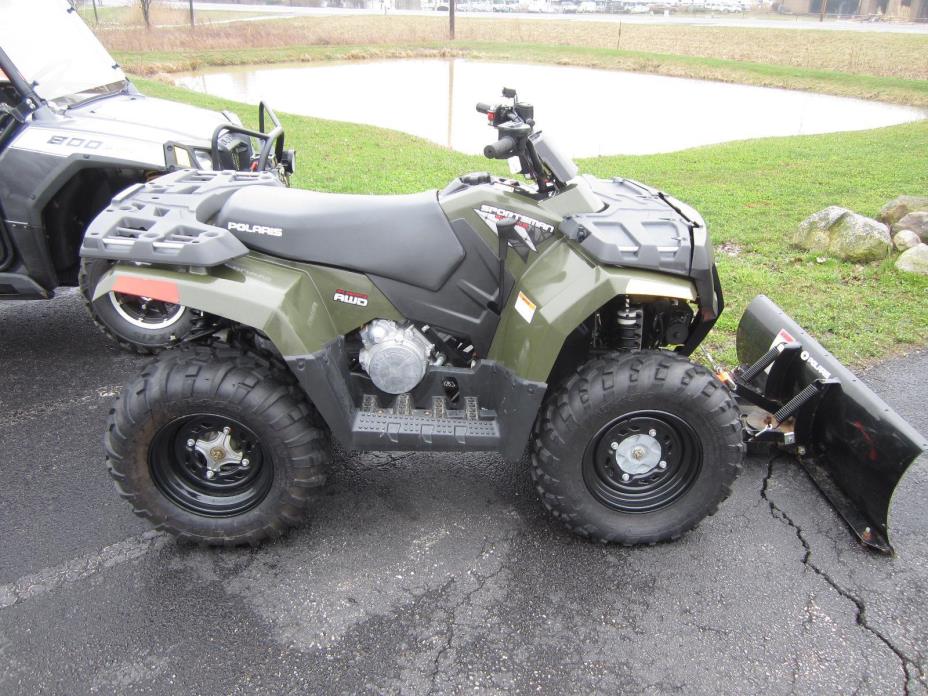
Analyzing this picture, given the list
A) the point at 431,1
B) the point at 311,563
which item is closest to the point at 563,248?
the point at 311,563

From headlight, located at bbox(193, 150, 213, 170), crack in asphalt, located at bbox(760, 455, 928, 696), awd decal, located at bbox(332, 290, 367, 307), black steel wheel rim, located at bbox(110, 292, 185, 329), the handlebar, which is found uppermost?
the handlebar

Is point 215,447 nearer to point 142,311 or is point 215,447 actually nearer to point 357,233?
point 357,233

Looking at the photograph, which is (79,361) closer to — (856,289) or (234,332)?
(234,332)

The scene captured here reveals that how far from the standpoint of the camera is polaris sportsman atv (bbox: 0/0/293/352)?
4.44 metres

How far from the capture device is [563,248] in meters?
2.96

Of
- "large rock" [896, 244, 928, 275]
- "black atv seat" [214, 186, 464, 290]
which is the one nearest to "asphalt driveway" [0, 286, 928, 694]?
"black atv seat" [214, 186, 464, 290]

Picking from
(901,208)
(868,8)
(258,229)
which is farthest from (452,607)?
(868,8)

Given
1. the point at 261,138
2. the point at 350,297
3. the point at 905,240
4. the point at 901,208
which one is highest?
the point at 261,138

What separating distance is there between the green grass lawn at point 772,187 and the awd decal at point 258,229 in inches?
126

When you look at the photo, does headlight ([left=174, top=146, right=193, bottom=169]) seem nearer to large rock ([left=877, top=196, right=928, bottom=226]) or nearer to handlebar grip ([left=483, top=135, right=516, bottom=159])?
handlebar grip ([left=483, top=135, right=516, bottom=159])

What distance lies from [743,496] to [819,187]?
22.2ft

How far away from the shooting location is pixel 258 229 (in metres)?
2.96

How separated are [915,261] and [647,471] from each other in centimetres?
444

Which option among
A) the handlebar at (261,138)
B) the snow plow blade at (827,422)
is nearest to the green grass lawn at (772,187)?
the snow plow blade at (827,422)
